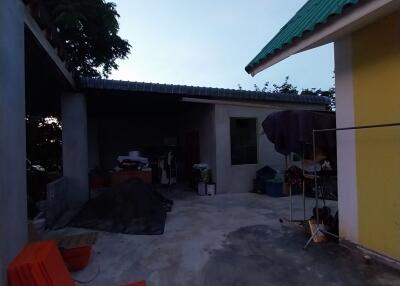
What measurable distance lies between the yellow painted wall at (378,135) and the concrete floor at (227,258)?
49cm

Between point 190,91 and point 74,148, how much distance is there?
11.4ft

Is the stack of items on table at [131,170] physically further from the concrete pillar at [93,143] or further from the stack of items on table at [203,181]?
the concrete pillar at [93,143]

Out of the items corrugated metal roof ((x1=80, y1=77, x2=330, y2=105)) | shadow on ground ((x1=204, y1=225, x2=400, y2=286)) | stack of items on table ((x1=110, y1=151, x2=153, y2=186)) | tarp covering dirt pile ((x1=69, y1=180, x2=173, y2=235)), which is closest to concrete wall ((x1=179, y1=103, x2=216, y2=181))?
corrugated metal roof ((x1=80, y1=77, x2=330, y2=105))

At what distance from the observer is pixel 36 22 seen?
4039 millimetres

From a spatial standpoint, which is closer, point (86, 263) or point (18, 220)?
point (18, 220)

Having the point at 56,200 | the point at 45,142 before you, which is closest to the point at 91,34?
the point at 45,142

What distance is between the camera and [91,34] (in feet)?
45.9

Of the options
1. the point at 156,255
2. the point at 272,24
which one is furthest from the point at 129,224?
the point at 272,24

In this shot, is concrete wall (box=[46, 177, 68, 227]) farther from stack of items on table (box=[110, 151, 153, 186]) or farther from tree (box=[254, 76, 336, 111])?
tree (box=[254, 76, 336, 111])

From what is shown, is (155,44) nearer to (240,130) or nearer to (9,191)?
(240,130)

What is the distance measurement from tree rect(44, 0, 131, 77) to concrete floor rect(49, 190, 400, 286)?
9.09 metres

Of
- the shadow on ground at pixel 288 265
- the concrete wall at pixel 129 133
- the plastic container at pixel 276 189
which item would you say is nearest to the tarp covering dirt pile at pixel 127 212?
the shadow on ground at pixel 288 265

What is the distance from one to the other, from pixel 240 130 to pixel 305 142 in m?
5.09

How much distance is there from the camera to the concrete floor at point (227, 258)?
137 inches
